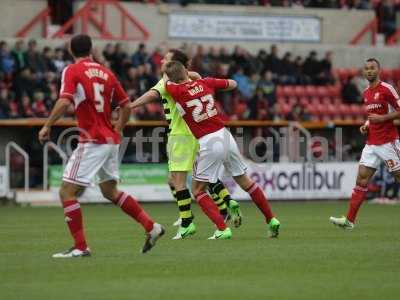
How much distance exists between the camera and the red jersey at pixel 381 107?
17.1 meters

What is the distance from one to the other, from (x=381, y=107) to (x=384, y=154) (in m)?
0.72

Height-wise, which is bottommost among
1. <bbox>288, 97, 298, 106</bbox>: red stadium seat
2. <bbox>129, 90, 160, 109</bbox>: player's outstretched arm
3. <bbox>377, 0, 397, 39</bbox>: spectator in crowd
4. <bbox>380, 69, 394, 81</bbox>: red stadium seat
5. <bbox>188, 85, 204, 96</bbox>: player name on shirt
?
<bbox>288, 97, 298, 106</bbox>: red stadium seat

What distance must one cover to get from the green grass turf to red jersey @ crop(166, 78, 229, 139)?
4.93ft

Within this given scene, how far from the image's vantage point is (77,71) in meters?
12.2

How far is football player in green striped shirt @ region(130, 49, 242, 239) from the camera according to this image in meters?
14.9

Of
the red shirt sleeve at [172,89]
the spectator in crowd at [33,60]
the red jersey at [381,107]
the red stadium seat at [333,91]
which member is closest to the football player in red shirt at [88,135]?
the red shirt sleeve at [172,89]

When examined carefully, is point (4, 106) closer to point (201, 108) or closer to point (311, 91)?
point (311, 91)

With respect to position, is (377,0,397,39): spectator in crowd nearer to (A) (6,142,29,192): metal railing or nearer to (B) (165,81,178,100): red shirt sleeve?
(A) (6,142,29,192): metal railing

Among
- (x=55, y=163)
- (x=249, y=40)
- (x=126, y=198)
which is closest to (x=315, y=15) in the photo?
(x=249, y=40)

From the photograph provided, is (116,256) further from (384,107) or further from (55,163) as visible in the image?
(55,163)

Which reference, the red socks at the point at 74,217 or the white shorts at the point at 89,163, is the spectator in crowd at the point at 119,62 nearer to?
the white shorts at the point at 89,163

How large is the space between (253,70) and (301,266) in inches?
821

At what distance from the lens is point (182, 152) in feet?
50.7

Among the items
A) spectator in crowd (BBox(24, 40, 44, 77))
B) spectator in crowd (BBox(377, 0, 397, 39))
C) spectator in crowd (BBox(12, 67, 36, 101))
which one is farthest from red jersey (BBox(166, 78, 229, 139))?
spectator in crowd (BBox(377, 0, 397, 39))
